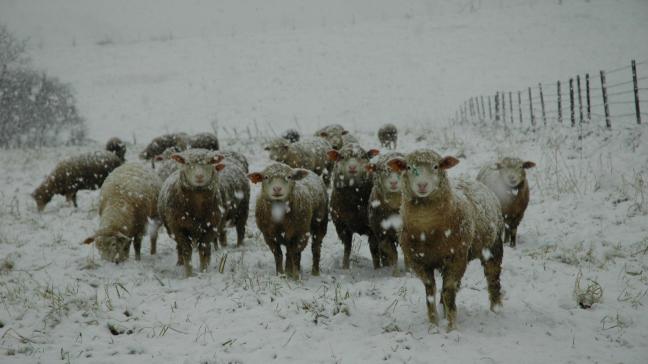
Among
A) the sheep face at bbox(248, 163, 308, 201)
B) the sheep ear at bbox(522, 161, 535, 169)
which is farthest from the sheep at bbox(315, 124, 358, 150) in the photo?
the sheep face at bbox(248, 163, 308, 201)

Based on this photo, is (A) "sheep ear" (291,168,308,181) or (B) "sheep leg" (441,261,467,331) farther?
(A) "sheep ear" (291,168,308,181)

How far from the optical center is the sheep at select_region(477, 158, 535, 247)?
27.9ft

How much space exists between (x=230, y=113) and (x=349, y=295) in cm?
3608

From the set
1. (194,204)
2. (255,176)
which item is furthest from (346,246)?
(194,204)

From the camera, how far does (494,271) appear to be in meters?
5.42

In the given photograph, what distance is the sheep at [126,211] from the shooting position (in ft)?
26.1

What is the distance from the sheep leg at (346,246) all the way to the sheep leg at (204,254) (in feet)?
7.72

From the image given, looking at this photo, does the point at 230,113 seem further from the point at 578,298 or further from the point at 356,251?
the point at 578,298

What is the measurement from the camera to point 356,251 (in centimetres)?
920

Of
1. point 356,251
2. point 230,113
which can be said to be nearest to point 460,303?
point 356,251

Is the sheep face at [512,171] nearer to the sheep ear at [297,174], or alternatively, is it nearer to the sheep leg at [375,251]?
the sheep leg at [375,251]

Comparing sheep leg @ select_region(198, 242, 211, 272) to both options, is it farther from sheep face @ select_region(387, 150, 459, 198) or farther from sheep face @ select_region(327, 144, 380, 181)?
sheep face @ select_region(387, 150, 459, 198)

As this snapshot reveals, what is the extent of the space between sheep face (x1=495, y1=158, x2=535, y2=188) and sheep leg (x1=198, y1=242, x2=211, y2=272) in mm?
5555

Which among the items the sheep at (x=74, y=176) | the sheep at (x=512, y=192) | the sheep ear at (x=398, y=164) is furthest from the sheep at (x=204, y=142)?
the sheep ear at (x=398, y=164)
